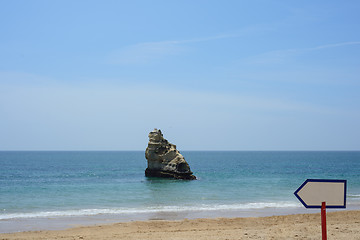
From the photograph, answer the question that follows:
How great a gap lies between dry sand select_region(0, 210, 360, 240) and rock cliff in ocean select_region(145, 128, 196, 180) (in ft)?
97.1

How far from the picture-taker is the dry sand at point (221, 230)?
46.9ft

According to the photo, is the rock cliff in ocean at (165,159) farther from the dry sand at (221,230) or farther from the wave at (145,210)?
the dry sand at (221,230)

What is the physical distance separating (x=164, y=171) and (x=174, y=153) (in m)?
2.96

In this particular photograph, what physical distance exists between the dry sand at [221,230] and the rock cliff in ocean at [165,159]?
29.6m

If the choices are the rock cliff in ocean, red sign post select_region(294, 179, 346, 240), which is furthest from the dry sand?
the rock cliff in ocean

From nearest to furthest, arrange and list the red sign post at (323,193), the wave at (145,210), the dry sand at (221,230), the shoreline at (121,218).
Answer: the red sign post at (323,193) < the dry sand at (221,230) < the shoreline at (121,218) < the wave at (145,210)

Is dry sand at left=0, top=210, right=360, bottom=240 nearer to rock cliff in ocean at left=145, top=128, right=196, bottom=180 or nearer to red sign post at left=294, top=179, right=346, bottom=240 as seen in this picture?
red sign post at left=294, top=179, right=346, bottom=240

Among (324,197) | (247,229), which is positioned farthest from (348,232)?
(324,197)

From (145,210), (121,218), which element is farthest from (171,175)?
(121,218)

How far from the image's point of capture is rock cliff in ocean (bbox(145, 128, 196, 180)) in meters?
48.3

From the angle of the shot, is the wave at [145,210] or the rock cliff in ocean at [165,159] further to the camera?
the rock cliff in ocean at [165,159]

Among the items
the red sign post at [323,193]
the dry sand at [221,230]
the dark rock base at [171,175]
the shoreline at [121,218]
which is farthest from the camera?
the dark rock base at [171,175]

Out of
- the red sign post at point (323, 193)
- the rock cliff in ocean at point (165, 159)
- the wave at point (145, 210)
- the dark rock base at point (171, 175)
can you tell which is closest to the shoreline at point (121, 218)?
the wave at point (145, 210)

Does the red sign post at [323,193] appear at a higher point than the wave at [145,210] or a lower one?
higher
